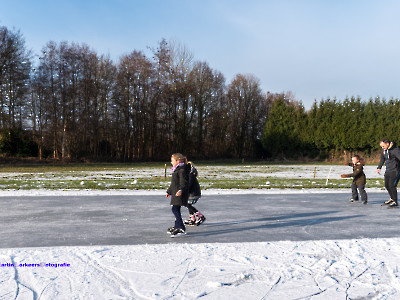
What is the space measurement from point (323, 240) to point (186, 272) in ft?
8.96

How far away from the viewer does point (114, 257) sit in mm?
4949

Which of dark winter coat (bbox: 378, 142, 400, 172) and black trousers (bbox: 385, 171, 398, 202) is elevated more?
dark winter coat (bbox: 378, 142, 400, 172)

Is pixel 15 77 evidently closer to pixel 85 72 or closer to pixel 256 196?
pixel 85 72

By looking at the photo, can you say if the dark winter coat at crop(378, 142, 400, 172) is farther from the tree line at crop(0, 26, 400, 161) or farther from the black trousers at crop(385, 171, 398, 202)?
the tree line at crop(0, 26, 400, 161)

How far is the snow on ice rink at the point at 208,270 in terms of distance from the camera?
3736 millimetres

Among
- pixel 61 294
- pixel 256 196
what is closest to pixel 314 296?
pixel 61 294

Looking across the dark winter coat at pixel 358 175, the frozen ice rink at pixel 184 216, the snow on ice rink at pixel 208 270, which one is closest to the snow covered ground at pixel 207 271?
the snow on ice rink at pixel 208 270

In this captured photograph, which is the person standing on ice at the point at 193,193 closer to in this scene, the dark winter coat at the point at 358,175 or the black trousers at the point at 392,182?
the dark winter coat at the point at 358,175

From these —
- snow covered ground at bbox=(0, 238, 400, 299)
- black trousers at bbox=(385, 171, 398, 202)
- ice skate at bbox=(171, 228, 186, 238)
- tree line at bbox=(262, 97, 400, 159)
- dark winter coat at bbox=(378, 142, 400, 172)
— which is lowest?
snow covered ground at bbox=(0, 238, 400, 299)

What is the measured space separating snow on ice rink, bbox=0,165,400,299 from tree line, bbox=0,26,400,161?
3545cm

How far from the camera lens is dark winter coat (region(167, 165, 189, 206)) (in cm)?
623

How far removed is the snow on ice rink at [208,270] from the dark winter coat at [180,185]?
2.09 ft

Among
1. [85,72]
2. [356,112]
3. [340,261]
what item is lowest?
[340,261]

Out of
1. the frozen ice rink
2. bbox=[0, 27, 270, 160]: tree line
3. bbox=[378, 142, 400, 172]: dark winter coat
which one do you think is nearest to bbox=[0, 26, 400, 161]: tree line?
bbox=[0, 27, 270, 160]: tree line
